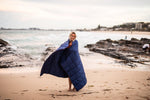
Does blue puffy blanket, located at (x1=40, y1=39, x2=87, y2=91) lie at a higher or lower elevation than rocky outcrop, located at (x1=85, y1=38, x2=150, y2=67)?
higher

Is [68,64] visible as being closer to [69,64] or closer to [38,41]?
[69,64]

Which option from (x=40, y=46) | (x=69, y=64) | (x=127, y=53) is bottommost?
(x=127, y=53)

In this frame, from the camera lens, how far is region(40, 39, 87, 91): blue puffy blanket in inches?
132

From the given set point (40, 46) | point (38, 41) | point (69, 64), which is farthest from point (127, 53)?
point (38, 41)

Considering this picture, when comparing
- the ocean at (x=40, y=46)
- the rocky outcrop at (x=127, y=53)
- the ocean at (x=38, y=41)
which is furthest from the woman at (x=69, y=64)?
the ocean at (x=38, y=41)

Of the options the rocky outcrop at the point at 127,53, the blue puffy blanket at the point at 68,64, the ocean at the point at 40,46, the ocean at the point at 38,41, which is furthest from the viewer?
the ocean at the point at 38,41

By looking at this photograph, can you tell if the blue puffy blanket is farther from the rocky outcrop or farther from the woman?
the rocky outcrop

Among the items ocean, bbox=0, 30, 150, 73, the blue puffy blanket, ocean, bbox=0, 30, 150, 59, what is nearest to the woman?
the blue puffy blanket

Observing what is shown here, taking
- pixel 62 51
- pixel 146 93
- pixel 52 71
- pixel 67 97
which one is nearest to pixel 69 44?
pixel 62 51

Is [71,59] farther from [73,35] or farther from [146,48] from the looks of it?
[146,48]

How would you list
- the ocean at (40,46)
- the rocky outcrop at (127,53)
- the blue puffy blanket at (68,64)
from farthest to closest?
the rocky outcrop at (127,53) < the ocean at (40,46) < the blue puffy blanket at (68,64)

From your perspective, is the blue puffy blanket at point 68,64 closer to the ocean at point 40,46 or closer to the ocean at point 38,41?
the ocean at point 40,46

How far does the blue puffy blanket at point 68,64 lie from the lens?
11.0ft

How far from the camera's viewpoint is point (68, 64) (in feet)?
11.0
